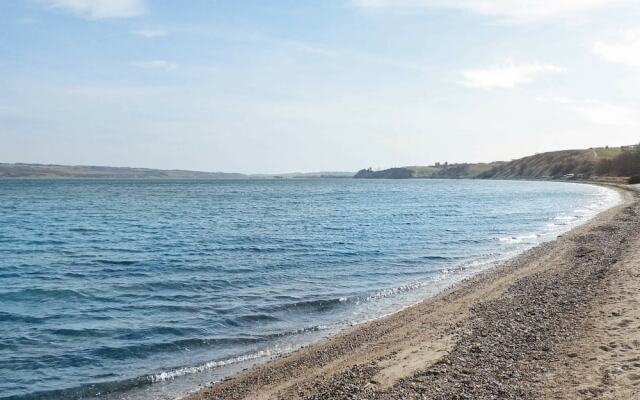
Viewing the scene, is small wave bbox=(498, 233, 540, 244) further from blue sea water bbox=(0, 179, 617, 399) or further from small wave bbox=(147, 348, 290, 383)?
small wave bbox=(147, 348, 290, 383)

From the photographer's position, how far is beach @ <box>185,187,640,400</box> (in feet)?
34.1

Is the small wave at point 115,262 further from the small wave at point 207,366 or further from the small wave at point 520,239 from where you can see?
the small wave at point 520,239

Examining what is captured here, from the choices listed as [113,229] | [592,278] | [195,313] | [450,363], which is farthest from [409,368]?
[113,229]

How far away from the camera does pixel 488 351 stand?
40.7ft

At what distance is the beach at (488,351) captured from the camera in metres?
10.4

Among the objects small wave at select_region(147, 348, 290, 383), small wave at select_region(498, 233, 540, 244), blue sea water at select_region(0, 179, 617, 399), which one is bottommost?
small wave at select_region(147, 348, 290, 383)

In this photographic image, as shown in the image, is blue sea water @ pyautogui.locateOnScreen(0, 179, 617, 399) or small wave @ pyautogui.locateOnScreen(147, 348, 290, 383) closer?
small wave @ pyautogui.locateOnScreen(147, 348, 290, 383)

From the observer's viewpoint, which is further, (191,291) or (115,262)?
(115,262)

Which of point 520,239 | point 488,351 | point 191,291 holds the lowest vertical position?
point 191,291

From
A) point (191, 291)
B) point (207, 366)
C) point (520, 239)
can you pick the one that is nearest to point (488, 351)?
point (207, 366)

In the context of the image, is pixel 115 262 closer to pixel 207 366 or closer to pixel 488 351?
pixel 207 366

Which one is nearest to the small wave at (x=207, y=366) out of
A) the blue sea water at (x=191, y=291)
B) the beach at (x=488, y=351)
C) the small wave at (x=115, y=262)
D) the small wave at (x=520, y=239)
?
the blue sea water at (x=191, y=291)

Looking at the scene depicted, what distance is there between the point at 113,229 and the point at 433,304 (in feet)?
118

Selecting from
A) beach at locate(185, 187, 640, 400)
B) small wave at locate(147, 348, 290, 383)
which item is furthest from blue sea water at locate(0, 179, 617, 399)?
beach at locate(185, 187, 640, 400)
